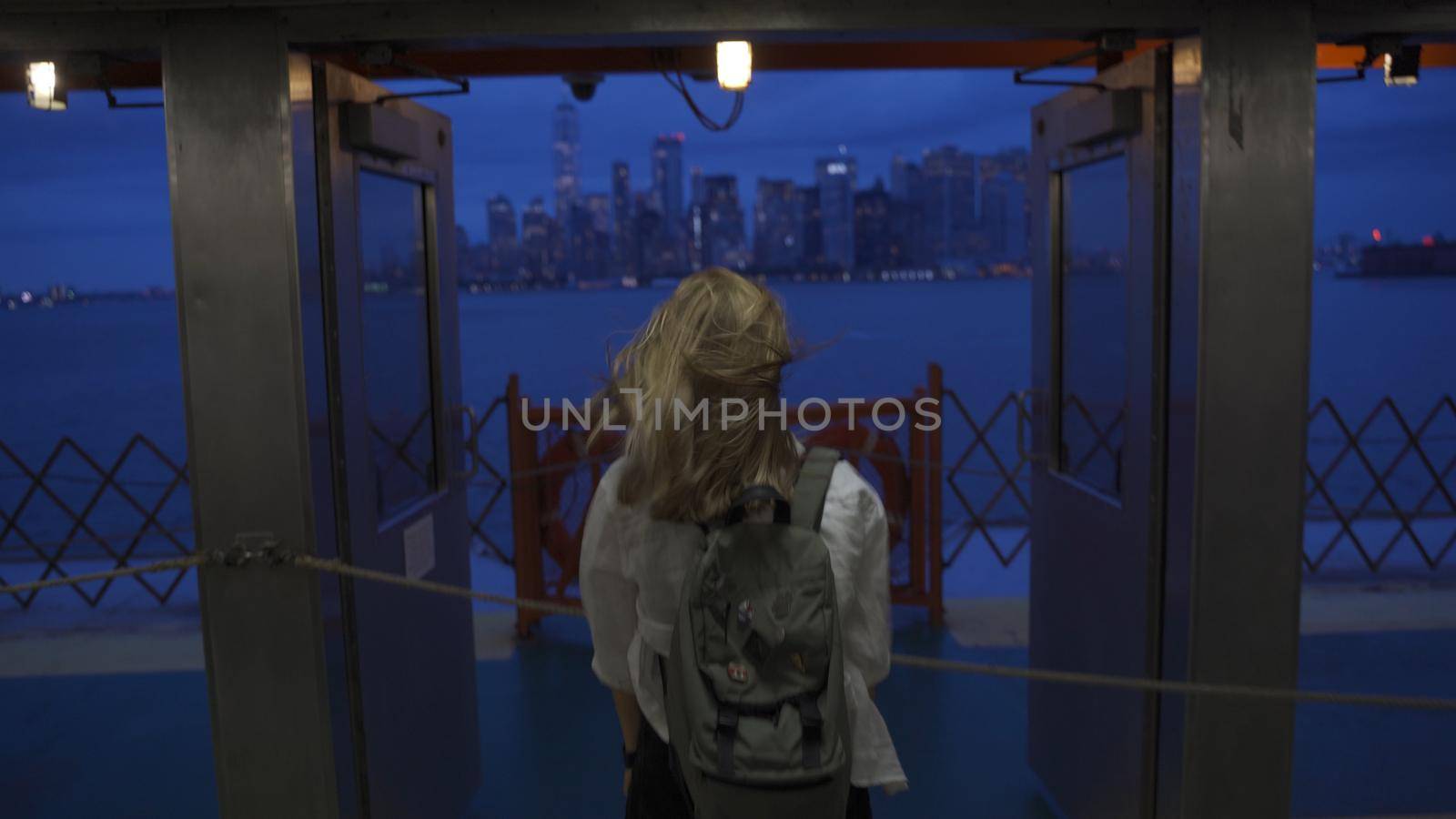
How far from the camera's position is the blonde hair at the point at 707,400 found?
1.27m

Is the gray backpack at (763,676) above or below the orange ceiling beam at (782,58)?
below

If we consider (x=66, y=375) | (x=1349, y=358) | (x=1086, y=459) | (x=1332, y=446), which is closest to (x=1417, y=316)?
(x=1349, y=358)

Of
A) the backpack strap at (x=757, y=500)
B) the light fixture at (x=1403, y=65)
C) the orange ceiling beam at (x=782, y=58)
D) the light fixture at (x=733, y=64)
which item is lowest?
the backpack strap at (x=757, y=500)

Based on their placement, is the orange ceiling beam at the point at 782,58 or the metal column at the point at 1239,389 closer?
the metal column at the point at 1239,389

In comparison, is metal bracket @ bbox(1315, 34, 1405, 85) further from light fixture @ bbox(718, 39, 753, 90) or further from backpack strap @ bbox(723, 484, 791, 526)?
backpack strap @ bbox(723, 484, 791, 526)

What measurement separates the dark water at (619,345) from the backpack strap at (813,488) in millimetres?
168

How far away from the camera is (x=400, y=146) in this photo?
90.7 inches

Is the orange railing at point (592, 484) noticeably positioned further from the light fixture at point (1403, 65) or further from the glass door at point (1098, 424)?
the light fixture at point (1403, 65)

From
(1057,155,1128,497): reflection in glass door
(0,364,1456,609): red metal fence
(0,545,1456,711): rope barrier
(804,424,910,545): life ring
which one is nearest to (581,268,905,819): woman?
(0,545,1456,711): rope barrier

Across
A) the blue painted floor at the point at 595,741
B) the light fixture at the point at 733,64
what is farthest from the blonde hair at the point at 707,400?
the blue painted floor at the point at 595,741

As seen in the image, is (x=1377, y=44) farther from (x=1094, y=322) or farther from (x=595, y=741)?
(x=595, y=741)

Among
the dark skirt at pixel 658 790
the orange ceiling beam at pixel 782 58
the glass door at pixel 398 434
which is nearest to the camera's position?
the dark skirt at pixel 658 790

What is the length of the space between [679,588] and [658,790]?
0.30 m

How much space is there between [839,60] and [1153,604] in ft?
7.95
